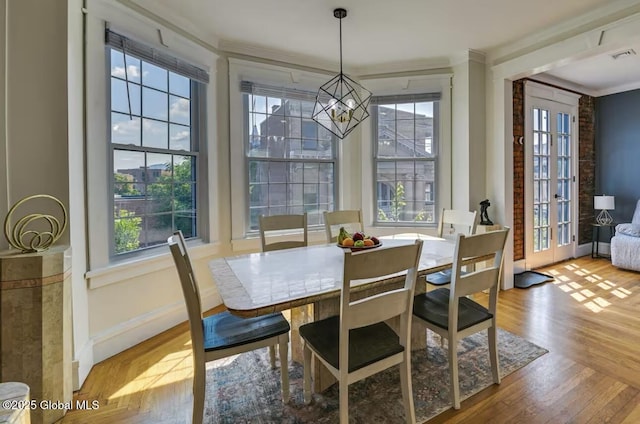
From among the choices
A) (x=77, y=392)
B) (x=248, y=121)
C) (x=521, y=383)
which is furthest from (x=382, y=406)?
(x=248, y=121)

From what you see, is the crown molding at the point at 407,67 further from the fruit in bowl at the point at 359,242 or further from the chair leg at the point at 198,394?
the chair leg at the point at 198,394

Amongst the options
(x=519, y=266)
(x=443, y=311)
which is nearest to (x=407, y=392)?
(x=443, y=311)

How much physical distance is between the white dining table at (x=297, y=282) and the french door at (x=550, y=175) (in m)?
2.48

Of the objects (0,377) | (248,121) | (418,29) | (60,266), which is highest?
(418,29)

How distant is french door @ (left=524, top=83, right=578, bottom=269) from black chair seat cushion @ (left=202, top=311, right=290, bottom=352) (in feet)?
12.3

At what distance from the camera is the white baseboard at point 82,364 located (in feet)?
6.44

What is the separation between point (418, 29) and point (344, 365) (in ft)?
9.77

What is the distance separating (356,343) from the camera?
5.30ft

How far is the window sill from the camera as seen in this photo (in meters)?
2.27

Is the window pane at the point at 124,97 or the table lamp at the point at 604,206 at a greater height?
the window pane at the point at 124,97

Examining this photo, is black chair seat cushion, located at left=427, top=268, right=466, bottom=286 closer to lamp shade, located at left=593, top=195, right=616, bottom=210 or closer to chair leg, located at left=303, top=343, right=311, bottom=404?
chair leg, located at left=303, top=343, right=311, bottom=404

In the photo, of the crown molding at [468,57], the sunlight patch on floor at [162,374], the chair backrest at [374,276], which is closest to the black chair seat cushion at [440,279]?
the chair backrest at [374,276]

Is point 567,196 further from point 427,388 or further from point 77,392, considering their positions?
point 77,392

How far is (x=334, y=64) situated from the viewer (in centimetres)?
388
